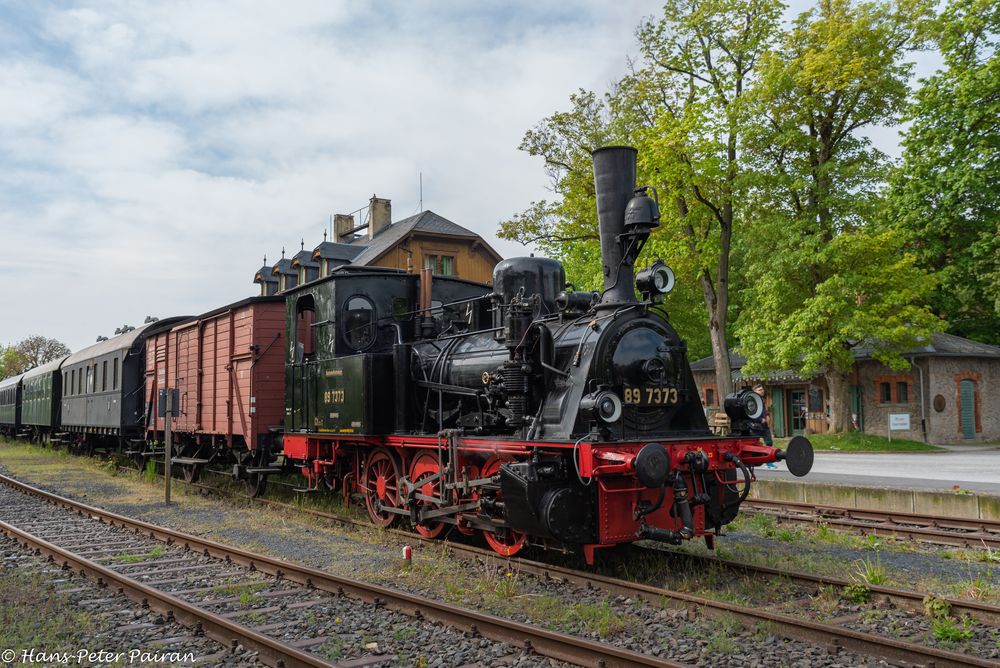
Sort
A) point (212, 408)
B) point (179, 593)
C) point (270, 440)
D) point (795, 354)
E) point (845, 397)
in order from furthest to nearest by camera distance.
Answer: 1. point (845, 397)
2. point (795, 354)
3. point (212, 408)
4. point (270, 440)
5. point (179, 593)

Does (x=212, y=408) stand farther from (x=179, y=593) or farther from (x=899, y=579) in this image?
(x=899, y=579)

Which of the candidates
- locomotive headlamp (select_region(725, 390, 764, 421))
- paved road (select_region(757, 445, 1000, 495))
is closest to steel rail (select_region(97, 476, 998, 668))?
locomotive headlamp (select_region(725, 390, 764, 421))

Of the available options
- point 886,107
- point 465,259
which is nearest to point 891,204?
point 886,107

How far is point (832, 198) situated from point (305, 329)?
17.6 m

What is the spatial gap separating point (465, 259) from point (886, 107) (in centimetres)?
1859

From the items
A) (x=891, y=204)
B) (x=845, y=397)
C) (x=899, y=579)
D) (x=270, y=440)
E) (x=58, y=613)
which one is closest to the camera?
(x=58, y=613)

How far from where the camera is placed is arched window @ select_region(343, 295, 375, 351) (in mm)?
10383

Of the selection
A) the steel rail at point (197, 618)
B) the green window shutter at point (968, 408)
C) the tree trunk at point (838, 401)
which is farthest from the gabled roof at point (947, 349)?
the steel rail at point (197, 618)

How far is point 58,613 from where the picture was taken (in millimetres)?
6297

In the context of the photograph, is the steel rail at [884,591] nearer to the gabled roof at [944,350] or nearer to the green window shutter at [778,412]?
the gabled roof at [944,350]

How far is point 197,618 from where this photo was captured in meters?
5.89

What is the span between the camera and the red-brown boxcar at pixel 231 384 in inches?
499

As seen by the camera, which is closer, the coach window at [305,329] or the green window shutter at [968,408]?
the coach window at [305,329]

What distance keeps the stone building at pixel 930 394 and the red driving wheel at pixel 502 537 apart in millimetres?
18677
